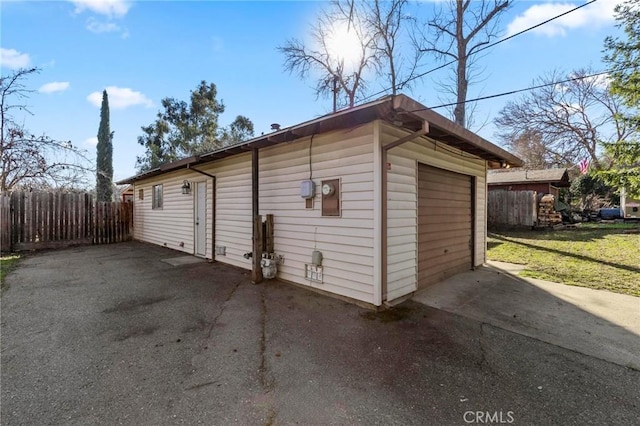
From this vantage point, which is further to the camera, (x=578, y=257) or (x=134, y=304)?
(x=578, y=257)

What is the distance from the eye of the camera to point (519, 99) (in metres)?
18.3

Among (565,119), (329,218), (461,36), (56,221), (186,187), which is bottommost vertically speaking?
(56,221)

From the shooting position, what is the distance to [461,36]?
10.4 meters

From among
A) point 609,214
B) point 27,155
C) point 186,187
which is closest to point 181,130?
point 27,155

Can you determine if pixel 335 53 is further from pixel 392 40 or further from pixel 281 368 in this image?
pixel 281 368

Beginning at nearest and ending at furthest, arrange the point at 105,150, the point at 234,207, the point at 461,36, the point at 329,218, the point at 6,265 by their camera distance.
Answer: the point at 329,218
the point at 234,207
the point at 6,265
the point at 461,36
the point at 105,150

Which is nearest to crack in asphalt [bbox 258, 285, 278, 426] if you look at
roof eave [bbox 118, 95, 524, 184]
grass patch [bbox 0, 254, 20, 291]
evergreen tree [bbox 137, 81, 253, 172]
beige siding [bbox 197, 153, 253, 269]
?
beige siding [bbox 197, 153, 253, 269]

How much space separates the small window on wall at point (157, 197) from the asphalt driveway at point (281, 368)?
5.77 m

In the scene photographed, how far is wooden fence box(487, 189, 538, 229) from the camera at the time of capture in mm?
11930

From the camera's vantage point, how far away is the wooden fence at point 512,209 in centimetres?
1193

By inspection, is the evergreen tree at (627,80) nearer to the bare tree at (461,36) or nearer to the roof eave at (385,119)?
the bare tree at (461,36)

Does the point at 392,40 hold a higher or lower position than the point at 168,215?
higher

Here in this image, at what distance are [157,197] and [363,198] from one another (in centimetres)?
865

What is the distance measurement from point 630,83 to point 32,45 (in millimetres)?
15159
